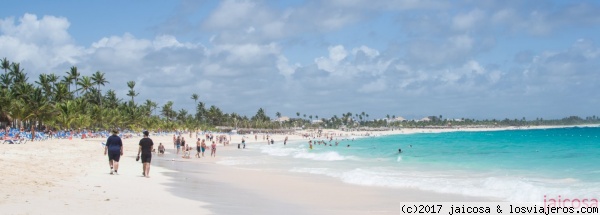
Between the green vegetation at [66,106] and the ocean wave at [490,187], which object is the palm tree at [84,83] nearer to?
the green vegetation at [66,106]

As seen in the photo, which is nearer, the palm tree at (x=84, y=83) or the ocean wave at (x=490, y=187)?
the ocean wave at (x=490, y=187)

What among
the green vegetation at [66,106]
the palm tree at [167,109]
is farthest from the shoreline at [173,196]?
the palm tree at [167,109]

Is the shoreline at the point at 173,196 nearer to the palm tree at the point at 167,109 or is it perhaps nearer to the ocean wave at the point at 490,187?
the ocean wave at the point at 490,187

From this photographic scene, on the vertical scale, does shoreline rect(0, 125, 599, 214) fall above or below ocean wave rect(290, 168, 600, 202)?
above

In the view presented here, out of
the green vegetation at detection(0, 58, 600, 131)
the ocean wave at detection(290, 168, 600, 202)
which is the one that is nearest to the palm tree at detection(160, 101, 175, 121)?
the green vegetation at detection(0, 58, 600, 131)

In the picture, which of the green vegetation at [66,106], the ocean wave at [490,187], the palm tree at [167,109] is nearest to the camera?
the ocean wave at [490,187]

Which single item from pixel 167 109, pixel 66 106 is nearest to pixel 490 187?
pixel 66 106

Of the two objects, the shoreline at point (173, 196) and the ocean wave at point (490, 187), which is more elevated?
the shoreline at point (173, 196)

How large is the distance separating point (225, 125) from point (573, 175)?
13382 centimetres

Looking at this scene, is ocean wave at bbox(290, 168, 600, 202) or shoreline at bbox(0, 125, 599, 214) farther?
ocean wave at bbox(290, 168, 600, 202)

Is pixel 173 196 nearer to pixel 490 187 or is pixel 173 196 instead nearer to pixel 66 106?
pixel 490 187

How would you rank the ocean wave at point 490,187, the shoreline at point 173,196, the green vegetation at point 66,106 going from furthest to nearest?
the green vegetation at point 66,106, the ocean wave at point 490,187, the shoreline at point 173,196

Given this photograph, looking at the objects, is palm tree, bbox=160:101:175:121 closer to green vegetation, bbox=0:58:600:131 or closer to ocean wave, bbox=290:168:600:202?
green vegetation, bbox=0:58:600:131

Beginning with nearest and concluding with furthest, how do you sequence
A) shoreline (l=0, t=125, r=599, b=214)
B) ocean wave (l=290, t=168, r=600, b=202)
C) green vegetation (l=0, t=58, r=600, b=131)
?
shoreline (l=0, t=125, r=599, b=214) → ocean wave (l=290, t=168, r=600, b=202) → green vegetation (l=0, t=58, r=600, b=131)
